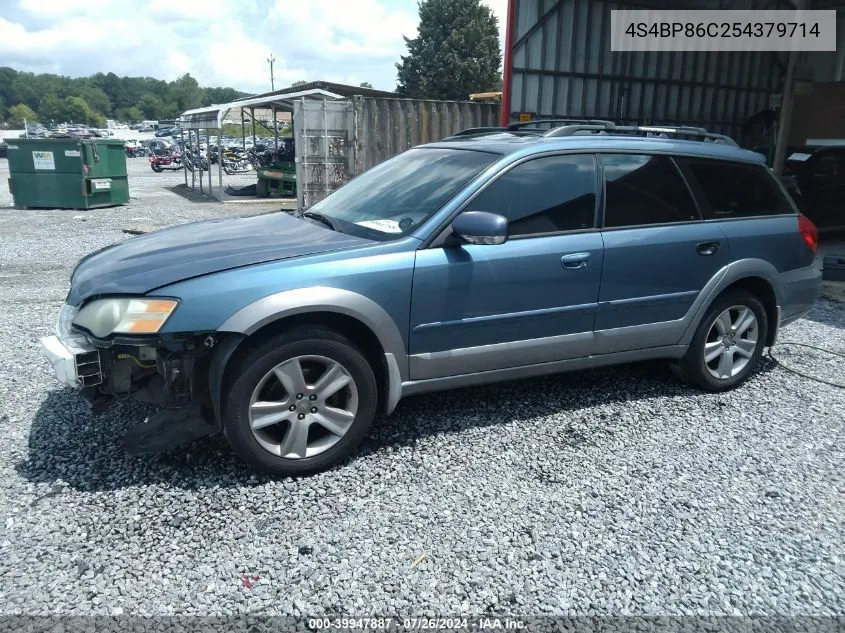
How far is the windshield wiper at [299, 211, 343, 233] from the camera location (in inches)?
154

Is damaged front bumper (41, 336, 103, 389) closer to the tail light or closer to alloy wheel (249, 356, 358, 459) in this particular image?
alloy wheel (249, 356, 358, 459)

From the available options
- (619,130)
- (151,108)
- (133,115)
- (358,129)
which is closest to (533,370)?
(619,130)

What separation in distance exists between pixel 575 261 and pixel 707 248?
1.05 metres

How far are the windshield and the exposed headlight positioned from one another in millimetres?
1125

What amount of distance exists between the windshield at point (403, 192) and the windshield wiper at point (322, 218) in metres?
0.03

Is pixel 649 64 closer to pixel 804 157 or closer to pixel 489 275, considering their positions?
pixel 804 157

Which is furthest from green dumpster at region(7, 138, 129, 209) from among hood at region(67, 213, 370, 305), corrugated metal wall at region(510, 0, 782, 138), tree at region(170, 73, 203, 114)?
tree at region(170, 73, 203, 114)

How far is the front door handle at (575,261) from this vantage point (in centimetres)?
384

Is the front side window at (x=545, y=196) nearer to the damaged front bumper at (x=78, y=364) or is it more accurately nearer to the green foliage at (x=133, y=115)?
the damaged front bumper at (x=78, y=364)

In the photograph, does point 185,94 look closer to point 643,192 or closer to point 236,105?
point 236,105

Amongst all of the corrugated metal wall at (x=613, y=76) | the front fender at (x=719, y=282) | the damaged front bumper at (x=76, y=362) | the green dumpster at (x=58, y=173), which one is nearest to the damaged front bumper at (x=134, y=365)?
the damaged front bumper at (x=76, y=362)

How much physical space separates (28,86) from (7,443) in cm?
14342

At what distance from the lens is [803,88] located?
43.4 ft

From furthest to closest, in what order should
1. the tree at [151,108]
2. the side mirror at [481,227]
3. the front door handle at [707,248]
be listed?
1. the tree at [151,108]
2. the front door handle at [707,248]
3. the side mirror at [481,227]
